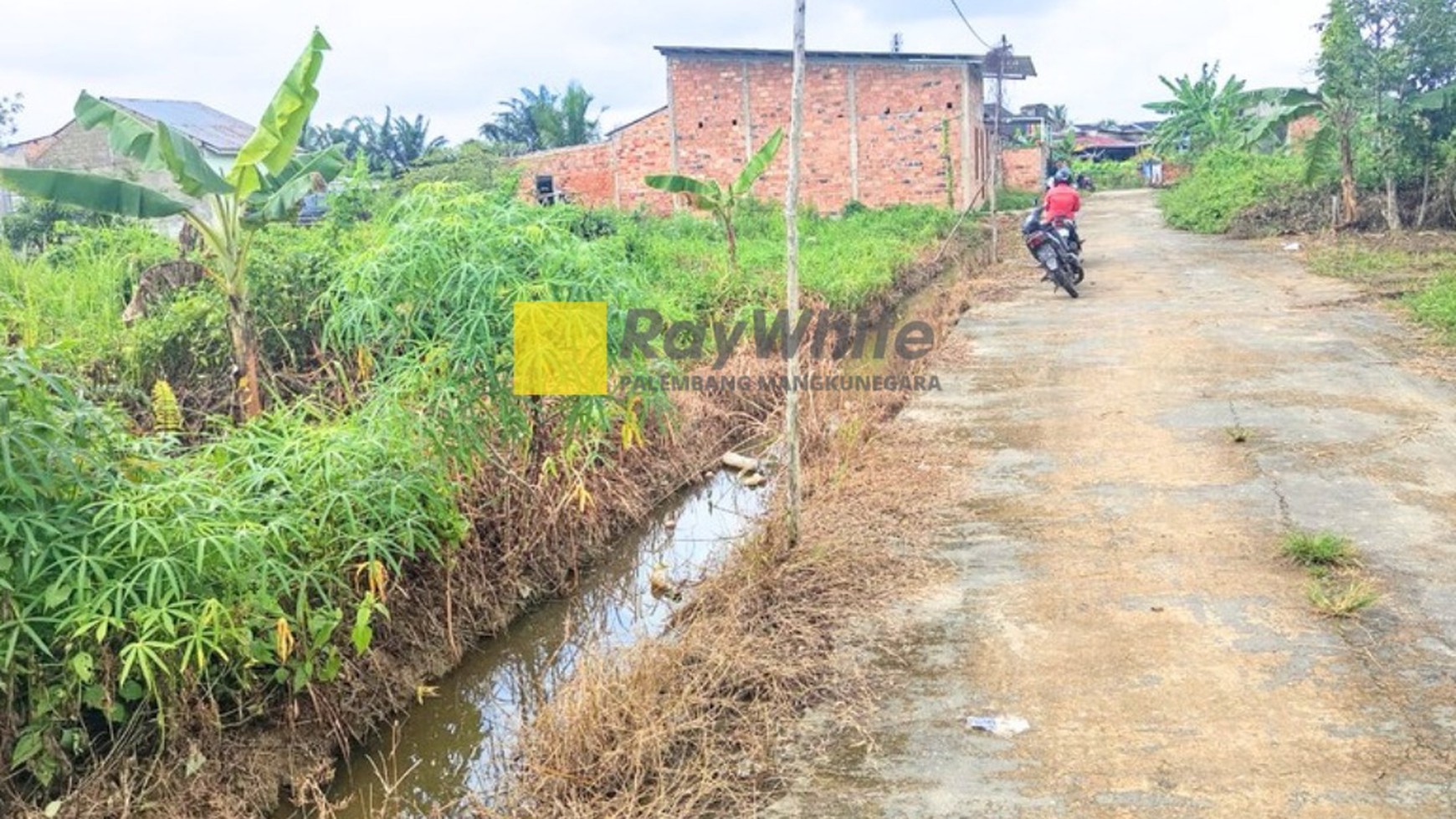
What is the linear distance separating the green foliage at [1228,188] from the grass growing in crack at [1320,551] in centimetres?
1593

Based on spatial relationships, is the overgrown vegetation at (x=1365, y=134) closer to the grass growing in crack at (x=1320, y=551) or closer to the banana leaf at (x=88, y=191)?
the grass growing in crack at (x=1320, y=551)

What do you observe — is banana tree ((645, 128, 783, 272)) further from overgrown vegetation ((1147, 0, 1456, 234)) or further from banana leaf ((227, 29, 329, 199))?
overgrown vegetation ((1147, 0, 1456, 234))

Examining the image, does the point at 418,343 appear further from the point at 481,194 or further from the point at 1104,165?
the point at 1104,165

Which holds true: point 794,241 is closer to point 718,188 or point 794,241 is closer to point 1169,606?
point 1169,606

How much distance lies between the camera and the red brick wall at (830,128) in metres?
22.1

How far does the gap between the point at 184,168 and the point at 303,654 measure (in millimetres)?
2949

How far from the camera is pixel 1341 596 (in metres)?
4.01

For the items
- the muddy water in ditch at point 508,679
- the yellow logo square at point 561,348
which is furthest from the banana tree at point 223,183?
the muddy water in ditch at point 508,679

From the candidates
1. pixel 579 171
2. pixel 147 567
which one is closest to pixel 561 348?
pixel 147 567

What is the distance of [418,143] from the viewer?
2941 cm

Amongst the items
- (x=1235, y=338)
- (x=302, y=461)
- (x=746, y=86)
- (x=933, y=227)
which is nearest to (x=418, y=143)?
(x=746, y=86)

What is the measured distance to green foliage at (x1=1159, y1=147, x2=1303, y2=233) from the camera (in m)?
18.5

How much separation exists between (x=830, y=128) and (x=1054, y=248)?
1168cm

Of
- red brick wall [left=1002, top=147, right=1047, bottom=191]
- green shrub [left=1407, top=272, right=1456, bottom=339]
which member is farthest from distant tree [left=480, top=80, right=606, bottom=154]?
green shrub [left=1407, top=272, right=1456, bottom=339]
